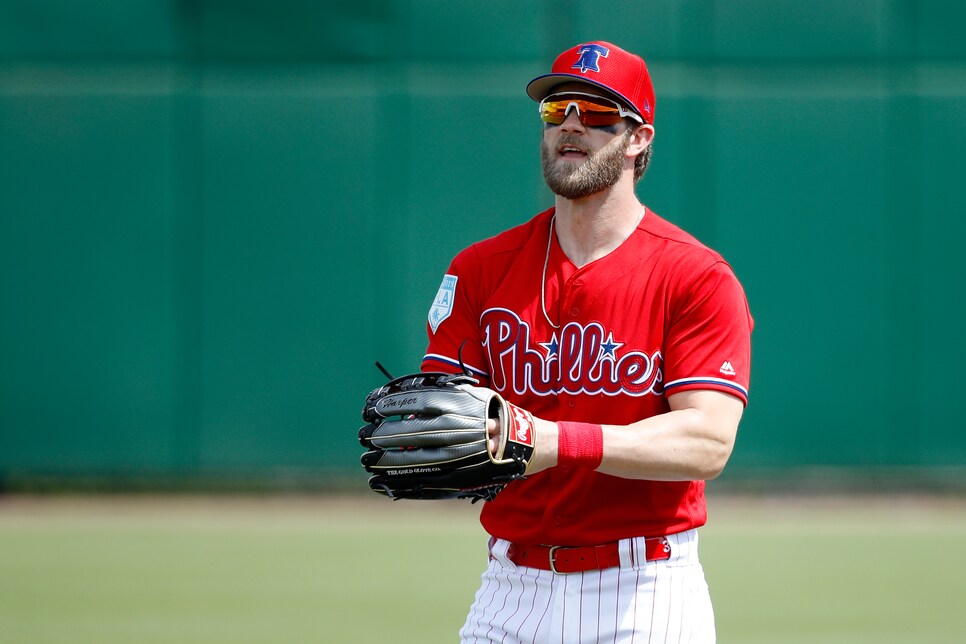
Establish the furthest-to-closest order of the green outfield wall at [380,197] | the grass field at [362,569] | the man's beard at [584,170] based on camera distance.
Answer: the green outfield wall at [380,197] → the grass field at [362,569] → the man's beard at [584,170]

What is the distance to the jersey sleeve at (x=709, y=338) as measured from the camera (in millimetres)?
3158

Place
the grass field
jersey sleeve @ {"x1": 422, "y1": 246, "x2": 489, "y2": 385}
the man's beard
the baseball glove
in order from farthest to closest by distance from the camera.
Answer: the grass field → jersey sleeve @ {"x1": 422, "y1": 246, "x2": 489, "y2": 385} → the man's beard → the baseball glove

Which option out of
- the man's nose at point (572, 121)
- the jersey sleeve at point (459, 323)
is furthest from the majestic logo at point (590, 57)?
the jersey sleeve at point (459, 323)

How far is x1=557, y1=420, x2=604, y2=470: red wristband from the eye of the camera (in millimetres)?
2967

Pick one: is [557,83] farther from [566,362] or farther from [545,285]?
[566,362]

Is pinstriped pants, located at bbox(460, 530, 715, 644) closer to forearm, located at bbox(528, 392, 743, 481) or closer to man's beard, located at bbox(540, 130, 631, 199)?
forearm, located at bbox(528, 392, 743, 481)

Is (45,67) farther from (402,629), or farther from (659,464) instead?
(659,464)

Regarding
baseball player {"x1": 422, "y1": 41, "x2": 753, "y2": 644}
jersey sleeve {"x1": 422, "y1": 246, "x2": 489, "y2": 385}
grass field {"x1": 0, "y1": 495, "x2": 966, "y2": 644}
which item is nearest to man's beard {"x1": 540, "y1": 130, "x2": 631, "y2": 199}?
baseball player {"x1": 422, "y1": 41, "x2": 753, "y2": 644}

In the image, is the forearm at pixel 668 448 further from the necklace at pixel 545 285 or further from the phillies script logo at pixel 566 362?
the necklace at pixel 545 285

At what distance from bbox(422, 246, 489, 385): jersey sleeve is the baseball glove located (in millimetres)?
322

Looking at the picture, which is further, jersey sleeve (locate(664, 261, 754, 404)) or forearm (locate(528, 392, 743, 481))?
jersey sleeve (locate(664, 261, 754, 404))

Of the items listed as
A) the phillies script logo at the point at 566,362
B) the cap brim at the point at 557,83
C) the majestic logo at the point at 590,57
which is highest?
the majestic logo at the point at 590,57

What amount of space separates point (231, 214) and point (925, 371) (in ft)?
18.5

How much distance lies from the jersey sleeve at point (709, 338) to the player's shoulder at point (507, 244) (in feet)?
1.63
